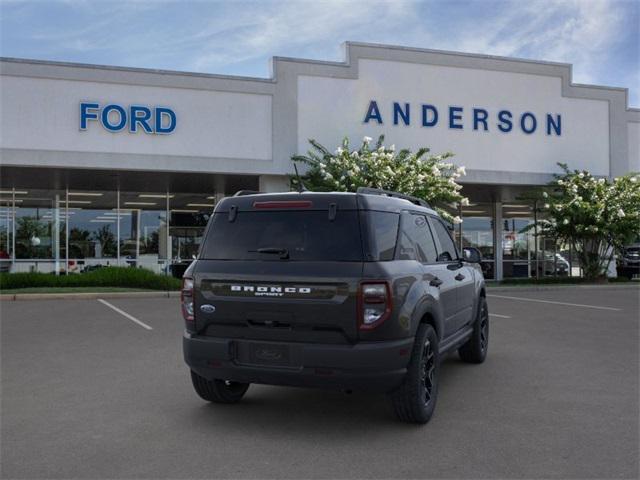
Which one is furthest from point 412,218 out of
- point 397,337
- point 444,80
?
point 444,80

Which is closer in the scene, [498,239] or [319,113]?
[319,113]

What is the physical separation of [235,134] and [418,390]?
16513mm

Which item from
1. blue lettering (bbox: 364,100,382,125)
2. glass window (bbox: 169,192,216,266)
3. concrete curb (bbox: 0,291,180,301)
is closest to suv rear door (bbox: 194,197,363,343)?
concrete curb (bbox: 0,291,180,301)

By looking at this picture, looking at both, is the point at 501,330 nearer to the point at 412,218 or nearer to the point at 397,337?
the point at 412,218

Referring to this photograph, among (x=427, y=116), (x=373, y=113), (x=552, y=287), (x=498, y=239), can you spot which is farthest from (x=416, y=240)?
(x=498, y=239)

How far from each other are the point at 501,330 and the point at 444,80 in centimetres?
1411

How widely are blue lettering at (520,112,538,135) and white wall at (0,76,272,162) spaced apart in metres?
9.79

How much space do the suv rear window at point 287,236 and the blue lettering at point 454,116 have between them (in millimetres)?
18738

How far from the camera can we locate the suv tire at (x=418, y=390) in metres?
5.10

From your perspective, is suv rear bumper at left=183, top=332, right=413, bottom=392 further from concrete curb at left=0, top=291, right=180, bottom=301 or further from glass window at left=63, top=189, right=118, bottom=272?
glass window at left=63, top=189, right=118, bottom=272

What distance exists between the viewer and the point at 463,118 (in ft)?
76.1

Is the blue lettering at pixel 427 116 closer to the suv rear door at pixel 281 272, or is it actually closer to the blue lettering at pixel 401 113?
the blue lettering at pixel 401 113

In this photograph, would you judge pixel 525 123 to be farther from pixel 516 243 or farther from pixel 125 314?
pixel 125 314

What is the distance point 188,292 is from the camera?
5.41 metres
